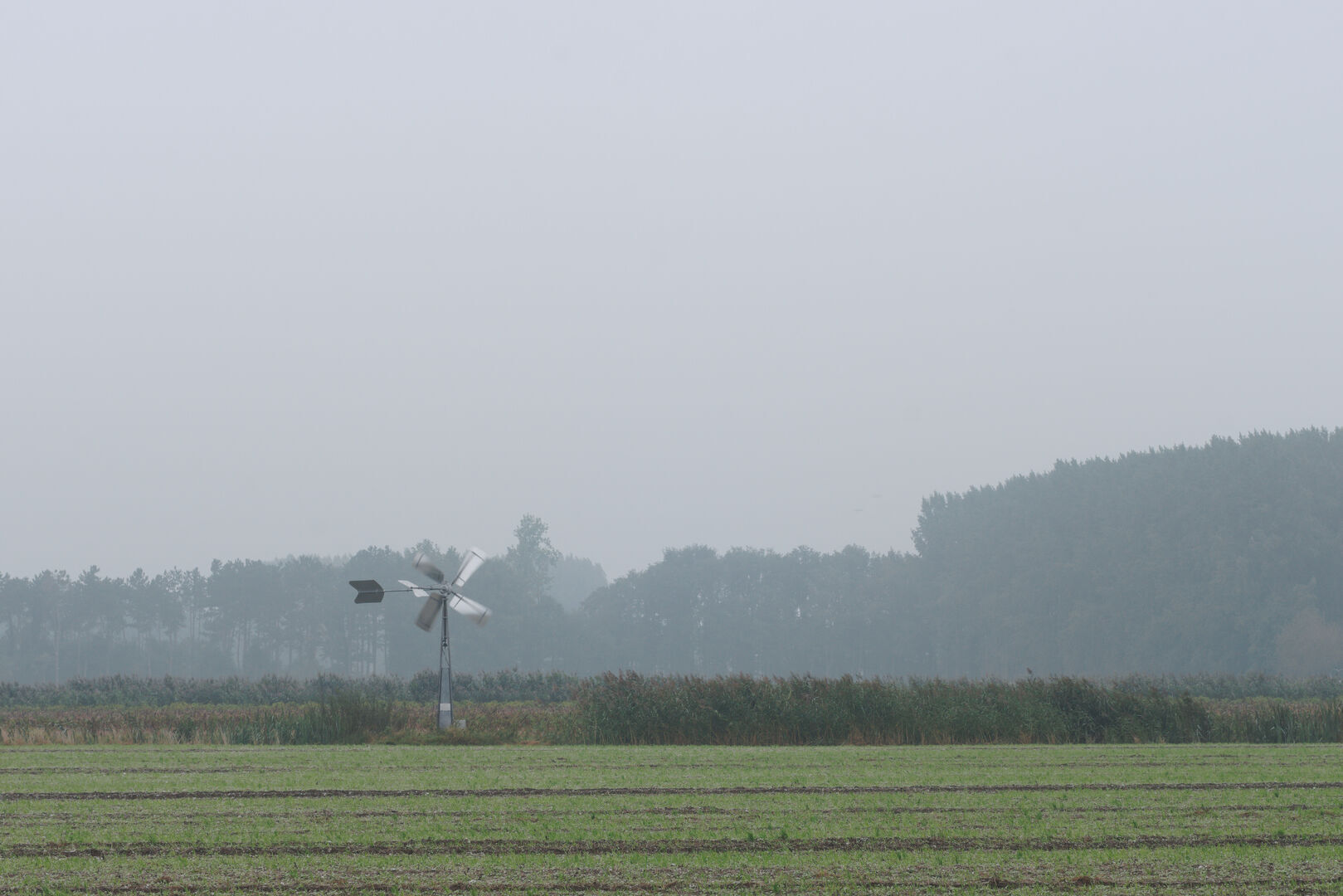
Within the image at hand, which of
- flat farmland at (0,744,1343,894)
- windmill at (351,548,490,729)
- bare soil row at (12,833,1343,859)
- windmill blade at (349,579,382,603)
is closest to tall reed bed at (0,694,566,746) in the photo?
windmill at (351,548,490,729)

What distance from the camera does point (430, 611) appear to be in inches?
1171

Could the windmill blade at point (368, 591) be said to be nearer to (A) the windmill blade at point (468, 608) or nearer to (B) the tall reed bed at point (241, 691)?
(A) the windmill blade at point (468, 608)

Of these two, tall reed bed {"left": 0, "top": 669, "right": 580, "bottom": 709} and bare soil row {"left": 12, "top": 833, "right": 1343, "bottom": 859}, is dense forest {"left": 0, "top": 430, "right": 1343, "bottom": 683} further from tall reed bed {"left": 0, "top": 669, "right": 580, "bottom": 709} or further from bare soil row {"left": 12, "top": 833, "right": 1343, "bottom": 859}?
bare soil row {"left": 12, "top": 833, "right": 1343, "bottom": 859}

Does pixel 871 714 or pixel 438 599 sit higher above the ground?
pixel 438 599

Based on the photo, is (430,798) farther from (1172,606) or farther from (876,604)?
(876,604)

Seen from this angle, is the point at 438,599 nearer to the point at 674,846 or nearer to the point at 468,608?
the point at 468,608

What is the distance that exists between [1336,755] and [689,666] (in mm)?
93813

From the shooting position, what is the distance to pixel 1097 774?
15047mm

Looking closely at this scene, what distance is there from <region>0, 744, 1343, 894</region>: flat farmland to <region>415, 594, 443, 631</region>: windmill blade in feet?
39.4

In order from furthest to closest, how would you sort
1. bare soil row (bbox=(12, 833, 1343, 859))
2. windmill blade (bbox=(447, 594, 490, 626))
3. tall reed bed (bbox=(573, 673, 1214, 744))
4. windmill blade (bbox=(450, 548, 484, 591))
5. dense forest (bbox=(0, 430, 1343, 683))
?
dense forest (bbox=(0, 430, 1343, 683)), windmill blade (bbox=(450, 548, 484, 591)), windmill blade (bbox=(447, 594, 490, 626)), tall reed bed (bbox=(573, 673, 1214, 744)), bare soil row (bbox=(12, 833, 1343, 859))

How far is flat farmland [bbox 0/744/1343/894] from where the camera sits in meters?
7.81

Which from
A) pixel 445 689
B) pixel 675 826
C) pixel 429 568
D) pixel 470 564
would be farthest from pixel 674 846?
pixel 470 564

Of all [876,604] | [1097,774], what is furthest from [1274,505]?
[1097,774]

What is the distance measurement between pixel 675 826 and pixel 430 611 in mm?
20534
